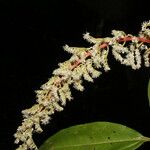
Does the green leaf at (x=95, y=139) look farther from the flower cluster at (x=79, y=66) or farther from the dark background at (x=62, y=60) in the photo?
the dark background at (x=62, y=60)

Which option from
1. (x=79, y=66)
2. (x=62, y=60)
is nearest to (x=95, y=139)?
(x=79, y=66)

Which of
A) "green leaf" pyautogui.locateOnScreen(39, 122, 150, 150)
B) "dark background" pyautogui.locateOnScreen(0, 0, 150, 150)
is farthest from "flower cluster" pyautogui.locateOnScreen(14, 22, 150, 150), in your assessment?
"dark background" pyautogui.locateOnScreen(0, 0, 150, 150)

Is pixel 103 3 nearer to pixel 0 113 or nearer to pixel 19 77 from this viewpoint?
pixel 19 77

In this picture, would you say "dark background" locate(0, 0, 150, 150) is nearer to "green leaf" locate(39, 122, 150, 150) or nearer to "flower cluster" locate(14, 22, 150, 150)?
"green leaf" locate(39, 122, 150, 150)

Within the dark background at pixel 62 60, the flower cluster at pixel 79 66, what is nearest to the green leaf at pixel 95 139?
the flower cluster at pixel 79 66

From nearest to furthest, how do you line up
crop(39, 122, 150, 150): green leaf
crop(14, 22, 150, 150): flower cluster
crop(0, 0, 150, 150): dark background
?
crop(14, 22, 150, 150): flower cluster → crop(39, 122, 150, 150): green leaf → crop(0, 0, 150, 150): dark background

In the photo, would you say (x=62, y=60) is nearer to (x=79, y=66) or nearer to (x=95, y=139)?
(x=95, y=139)
